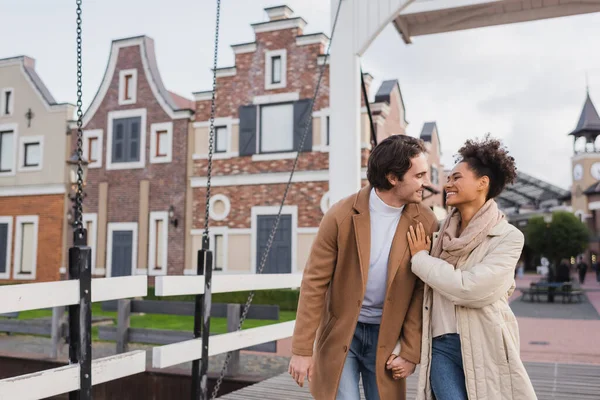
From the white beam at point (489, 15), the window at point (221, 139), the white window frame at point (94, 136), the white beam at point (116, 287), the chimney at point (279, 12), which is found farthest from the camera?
the white window frame at point (94, 136)

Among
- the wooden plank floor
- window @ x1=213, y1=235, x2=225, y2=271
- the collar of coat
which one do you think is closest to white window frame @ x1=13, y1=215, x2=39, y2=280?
window @ x1=213, y1=235, x2=225, y2=271

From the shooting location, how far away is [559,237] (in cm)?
2269

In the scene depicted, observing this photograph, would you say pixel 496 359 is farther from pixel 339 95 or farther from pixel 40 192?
pixel 40 192

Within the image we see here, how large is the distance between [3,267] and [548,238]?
781 inches

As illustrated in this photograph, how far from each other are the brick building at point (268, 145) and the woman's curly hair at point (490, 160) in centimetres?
1415

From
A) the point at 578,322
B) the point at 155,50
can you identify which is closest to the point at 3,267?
the point at 155,50

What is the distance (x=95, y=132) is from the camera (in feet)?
64.6

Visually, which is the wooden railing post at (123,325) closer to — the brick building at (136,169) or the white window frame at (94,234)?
the brick building at (136,169)

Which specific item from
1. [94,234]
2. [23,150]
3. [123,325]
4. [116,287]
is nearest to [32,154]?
[23,150]

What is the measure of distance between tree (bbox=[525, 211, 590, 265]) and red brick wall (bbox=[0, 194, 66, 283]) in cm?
1726

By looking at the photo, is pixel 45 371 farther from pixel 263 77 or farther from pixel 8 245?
pixel 8 245

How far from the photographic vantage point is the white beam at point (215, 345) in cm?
380

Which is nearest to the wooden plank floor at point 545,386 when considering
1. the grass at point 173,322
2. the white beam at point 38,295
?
the white beam at point 38,295

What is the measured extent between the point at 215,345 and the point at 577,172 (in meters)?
41.8
